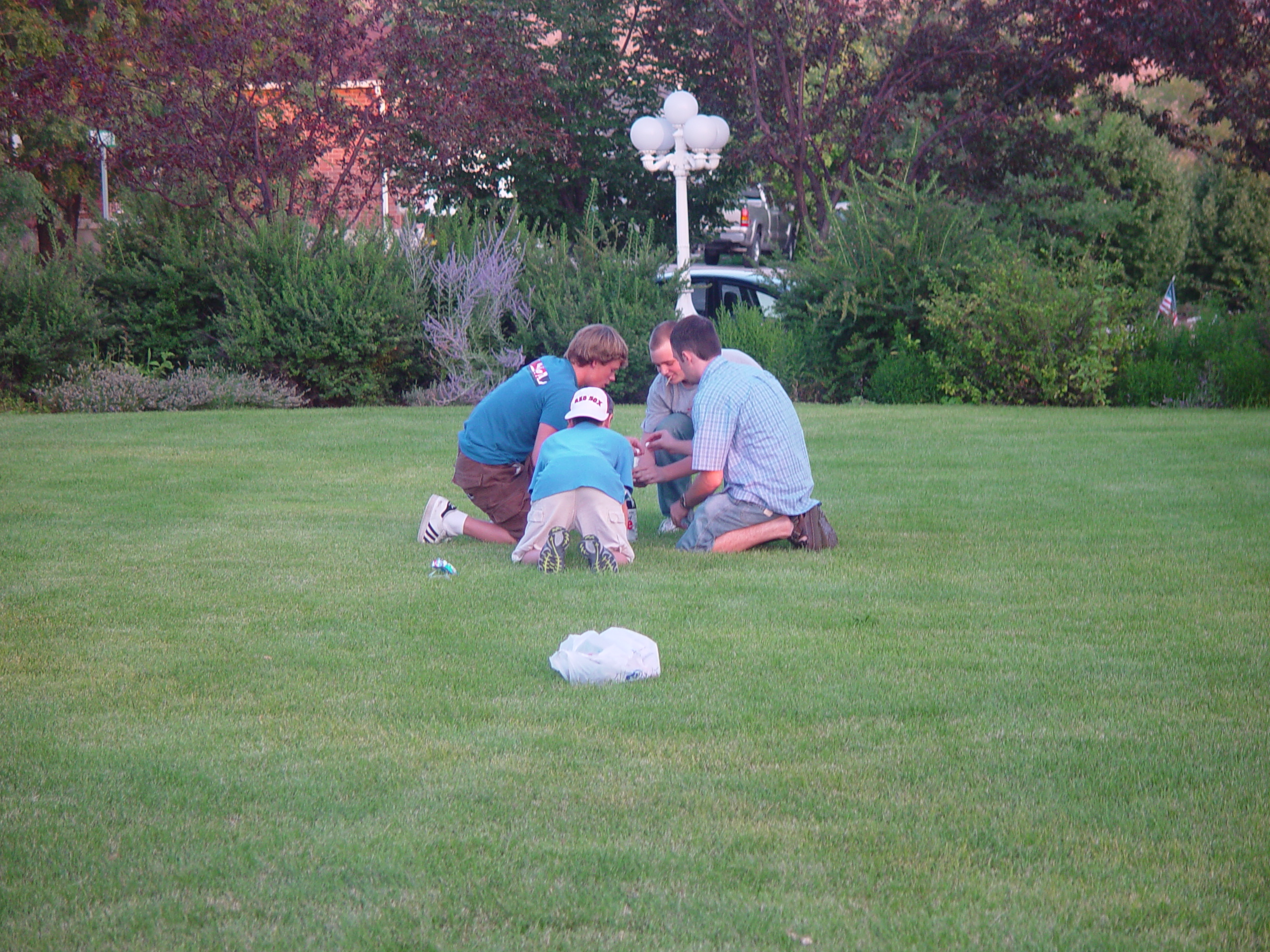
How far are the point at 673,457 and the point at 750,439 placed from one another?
1261 millimetres

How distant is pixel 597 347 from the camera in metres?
7.63

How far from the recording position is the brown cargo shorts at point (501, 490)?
27.4 ft

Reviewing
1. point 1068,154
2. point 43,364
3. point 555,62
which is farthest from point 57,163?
point 1068,154

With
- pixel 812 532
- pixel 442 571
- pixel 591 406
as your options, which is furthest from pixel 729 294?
pixel 442 571

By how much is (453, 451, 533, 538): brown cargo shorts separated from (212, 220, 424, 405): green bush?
9173 mm

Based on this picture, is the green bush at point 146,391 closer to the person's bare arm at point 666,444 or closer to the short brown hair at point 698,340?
the person's bare arm at point 666,444

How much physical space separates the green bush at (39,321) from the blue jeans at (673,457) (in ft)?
35.8

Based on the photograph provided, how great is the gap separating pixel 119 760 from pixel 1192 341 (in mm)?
15418

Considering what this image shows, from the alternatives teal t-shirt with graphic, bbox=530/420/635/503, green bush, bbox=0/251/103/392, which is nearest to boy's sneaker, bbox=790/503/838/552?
teal t-shirt with graphic, bbox=530/420/635/503

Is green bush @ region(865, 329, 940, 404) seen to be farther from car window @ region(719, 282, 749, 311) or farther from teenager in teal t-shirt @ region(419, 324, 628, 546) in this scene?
teenager in teal t-shirt @ region(419, 324, 628, 546)

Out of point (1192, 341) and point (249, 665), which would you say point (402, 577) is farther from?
point (1192, 341)

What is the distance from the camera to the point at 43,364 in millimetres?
16594

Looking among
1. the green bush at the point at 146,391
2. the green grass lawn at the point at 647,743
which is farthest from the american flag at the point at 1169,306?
the green bush at the point at 146,391

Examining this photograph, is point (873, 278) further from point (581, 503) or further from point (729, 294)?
point (581, 503)
